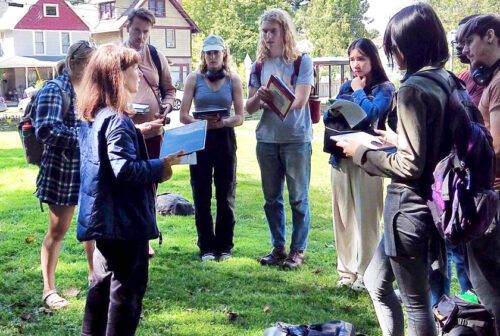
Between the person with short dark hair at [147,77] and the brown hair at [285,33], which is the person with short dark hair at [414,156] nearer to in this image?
the brown hair at [285,33]

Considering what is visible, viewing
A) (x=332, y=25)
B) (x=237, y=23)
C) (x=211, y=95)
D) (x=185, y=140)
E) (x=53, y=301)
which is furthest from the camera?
(x=237, y=23)

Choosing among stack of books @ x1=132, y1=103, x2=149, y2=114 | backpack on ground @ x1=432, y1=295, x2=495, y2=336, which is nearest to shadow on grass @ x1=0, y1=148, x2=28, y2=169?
stack of books @ x1=132, y1=103, x2=149, y2=114

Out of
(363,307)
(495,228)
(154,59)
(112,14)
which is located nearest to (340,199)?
(363,307)

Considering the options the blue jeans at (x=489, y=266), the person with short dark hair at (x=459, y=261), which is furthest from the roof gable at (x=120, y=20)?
the blue jeans at (x=489, y=266)

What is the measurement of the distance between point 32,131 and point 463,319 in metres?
3.01

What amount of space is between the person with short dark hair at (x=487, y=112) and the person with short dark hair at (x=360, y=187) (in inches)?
32.9

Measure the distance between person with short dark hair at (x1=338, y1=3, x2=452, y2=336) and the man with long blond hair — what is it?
7.32 ft

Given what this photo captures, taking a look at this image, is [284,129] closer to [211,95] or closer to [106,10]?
[211,95]

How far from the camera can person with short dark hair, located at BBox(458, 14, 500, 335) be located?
308 centimetres

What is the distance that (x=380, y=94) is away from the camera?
4371mm

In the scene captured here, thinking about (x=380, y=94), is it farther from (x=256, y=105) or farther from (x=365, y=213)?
(x=256, y=105)

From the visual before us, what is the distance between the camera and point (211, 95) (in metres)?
5.39

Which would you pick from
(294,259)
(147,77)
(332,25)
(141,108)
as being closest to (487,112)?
(294,259)

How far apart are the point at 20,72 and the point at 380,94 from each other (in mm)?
44762
